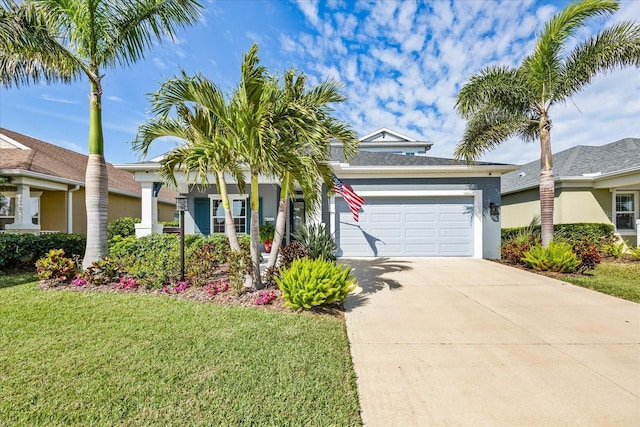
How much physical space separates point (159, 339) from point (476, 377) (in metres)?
3.70

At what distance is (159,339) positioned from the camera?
349 cm

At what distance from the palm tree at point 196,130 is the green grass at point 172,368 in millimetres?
2111

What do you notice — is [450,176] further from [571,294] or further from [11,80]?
[11,80]

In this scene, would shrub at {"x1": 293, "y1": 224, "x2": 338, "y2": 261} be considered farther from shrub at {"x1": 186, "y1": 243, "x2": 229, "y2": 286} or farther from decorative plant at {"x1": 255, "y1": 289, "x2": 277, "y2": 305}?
decorative plant at {"x1": 255, "y1": 289, "x2": 277, "y2": 305}

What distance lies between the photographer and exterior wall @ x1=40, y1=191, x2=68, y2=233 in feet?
38.9

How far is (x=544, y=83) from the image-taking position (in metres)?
8.47

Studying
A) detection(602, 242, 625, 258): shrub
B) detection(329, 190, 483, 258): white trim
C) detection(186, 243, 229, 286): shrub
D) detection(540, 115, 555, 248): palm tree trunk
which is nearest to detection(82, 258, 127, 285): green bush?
detection(186, 243, 229, 286): shrub

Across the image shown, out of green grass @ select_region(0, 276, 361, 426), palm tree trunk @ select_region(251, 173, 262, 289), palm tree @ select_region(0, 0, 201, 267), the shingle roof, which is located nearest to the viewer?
green grass @ select_region(0, 276, 361, 426)

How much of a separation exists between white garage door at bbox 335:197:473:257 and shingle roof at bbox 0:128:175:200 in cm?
1168

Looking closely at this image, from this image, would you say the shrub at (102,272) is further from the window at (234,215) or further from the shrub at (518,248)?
the shrub at (518,248)

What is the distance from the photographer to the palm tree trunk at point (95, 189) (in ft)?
20.9

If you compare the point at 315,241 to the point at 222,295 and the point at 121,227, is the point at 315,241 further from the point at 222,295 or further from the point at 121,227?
the point at 121,227

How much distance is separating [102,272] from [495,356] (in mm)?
7421

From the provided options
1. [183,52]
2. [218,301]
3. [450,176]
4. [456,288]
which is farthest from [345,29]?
[218,301]
